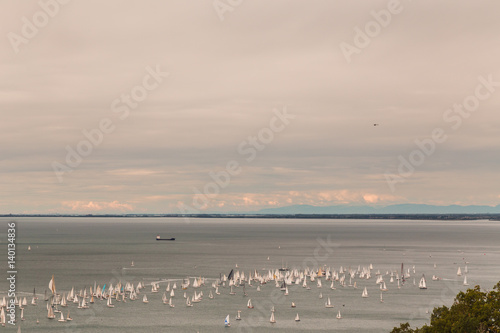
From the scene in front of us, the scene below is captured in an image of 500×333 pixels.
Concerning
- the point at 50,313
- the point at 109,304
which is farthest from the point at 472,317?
the point at 109,304

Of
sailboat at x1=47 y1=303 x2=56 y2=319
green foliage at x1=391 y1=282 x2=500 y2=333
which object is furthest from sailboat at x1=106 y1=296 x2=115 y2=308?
green foliage at x1=391 y1=282 x2=500 y2=333

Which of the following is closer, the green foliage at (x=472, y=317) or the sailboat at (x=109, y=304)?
the green foliage at (x=472, y=317)

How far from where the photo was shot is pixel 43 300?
140000mm

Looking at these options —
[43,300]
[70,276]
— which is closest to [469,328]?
[43,300]

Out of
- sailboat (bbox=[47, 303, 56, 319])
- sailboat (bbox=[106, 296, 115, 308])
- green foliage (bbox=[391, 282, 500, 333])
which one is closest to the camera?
green foliage (bbox=[391, 282, 500, 333])

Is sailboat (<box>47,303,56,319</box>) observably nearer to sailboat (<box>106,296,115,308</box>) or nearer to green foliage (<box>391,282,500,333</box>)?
sailboat (<box>106,296,115,308</box>)

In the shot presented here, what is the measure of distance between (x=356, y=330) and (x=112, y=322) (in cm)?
4938

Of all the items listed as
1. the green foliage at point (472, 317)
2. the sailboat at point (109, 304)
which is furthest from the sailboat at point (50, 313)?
the green foliage at point (472, 317)

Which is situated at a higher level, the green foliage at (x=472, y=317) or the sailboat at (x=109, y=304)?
the sailboat at (x=109, y=304)

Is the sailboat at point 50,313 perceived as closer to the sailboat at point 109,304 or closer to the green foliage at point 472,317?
the sailboat at point 109,304

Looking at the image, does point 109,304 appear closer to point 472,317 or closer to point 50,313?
point 50,313

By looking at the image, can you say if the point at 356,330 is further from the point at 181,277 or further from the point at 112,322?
the point at 181,277

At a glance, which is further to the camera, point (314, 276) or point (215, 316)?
point (314, 276)

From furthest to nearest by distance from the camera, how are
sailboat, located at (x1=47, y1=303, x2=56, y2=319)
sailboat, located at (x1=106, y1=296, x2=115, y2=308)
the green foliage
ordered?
1. sailboat, located at (x1=106, y1=296, x2=115, y2=308)
2. sailboat, located at (x1=47, y1=303, x2=56, y2=319)
3. the green foliage
